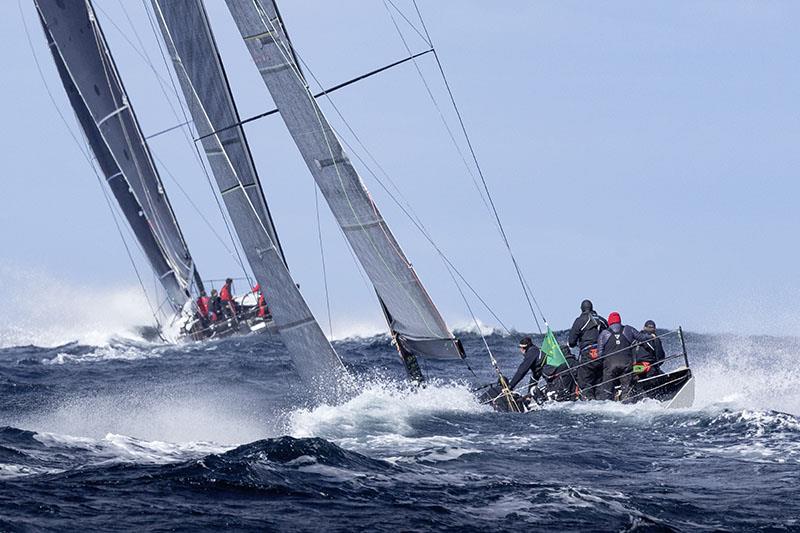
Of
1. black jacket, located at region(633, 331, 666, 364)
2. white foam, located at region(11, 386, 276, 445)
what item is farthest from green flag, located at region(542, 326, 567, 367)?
white foam, located at region(11, 386, 276, 445)

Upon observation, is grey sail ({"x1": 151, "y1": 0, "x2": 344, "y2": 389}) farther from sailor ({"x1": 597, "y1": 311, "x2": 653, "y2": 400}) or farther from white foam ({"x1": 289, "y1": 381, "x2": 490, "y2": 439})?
sailor ({"x1": 597, "y1": 311, "x2": 653, "y2": 400})

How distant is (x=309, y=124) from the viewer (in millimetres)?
17531

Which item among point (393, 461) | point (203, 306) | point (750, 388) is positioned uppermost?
point (203, 306)

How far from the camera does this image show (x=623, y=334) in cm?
1798

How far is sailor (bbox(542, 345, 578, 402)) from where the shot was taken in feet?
61.2

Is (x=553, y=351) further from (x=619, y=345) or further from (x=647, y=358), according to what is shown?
(x=647, y=358)

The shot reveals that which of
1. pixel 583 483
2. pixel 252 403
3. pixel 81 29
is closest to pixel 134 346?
pixel 81 29

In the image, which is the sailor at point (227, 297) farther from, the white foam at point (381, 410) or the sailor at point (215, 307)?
the white foam at point (381, 410)

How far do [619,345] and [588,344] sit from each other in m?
0.99

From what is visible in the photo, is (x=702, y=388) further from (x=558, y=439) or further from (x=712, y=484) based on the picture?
(x=712, y=484)

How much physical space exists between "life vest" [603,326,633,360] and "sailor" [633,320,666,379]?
163 millimetres

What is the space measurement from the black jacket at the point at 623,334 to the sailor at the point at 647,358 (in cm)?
11

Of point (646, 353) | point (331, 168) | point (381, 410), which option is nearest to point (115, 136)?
point (331, 168)

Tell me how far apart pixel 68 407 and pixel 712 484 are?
37.9ft
